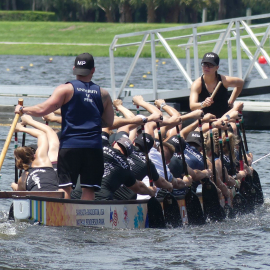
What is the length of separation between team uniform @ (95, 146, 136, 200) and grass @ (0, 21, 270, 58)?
37.1m

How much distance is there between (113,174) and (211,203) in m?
1.71

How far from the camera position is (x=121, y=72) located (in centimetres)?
3638

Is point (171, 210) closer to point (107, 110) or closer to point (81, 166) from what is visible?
point (81, 166)

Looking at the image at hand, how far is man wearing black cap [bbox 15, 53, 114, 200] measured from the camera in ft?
24.1

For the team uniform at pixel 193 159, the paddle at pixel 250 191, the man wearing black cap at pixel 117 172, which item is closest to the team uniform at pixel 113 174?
the man wearing black cap at pixel 117 172

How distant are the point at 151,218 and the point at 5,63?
3502 centimetres

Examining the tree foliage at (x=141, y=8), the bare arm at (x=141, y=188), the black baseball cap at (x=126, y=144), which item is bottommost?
the bare arm at (x=141, y=188)

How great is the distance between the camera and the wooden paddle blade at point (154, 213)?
8283 mm

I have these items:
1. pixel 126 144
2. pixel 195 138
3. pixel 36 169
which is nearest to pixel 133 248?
pixel 126 144

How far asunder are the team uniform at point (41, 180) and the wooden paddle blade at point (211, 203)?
6.19 feet

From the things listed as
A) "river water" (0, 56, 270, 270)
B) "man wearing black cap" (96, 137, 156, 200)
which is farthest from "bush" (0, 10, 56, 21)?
"man wearing black cap" (96, 137, 156, 200)

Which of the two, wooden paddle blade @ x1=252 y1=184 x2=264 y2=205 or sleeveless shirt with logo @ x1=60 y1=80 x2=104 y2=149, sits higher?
sleeveless shirt with logo @ x1=60 y1=80 x2=104 y2=149

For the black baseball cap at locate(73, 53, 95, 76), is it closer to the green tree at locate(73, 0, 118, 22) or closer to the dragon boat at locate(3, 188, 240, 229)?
the dragon boat at locate(3, 188, 240, 229)

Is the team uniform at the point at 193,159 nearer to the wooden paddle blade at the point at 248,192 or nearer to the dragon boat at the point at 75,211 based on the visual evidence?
the wooden paddle blade at the point at 248,192
